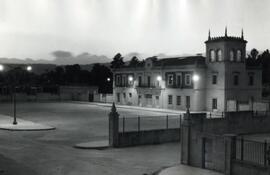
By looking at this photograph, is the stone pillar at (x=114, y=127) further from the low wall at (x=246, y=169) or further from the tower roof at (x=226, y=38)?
the tower roof at (x=226, y=38)

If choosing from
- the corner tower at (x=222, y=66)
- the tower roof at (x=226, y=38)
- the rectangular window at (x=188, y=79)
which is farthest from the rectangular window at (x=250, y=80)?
the rectangular window at (x=188, y=79)

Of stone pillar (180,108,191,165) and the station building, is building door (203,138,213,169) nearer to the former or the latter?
stone pillar (180,108,191,165)

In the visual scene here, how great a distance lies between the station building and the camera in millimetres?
53375


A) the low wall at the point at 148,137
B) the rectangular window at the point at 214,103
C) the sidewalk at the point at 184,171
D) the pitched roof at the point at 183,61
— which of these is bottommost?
the sidewalk at the point at 184,171

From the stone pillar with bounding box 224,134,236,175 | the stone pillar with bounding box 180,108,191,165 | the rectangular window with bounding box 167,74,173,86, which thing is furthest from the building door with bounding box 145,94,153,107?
the stone pillar with bounding box 224,134,236,175

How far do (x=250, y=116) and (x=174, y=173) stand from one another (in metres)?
17.0

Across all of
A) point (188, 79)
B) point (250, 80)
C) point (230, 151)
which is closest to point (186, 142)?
point (230, 151)

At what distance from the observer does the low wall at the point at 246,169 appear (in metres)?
13.7

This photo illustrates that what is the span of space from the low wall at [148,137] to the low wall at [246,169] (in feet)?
31.1

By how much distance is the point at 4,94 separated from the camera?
86625 millimetres

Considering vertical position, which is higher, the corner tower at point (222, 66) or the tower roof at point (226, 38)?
the tower roof at point (226, 38)

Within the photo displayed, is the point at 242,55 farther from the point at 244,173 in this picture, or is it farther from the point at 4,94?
the point at 4,94

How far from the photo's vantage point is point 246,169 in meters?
14.5

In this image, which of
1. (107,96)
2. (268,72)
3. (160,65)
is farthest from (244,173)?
(268,72)
